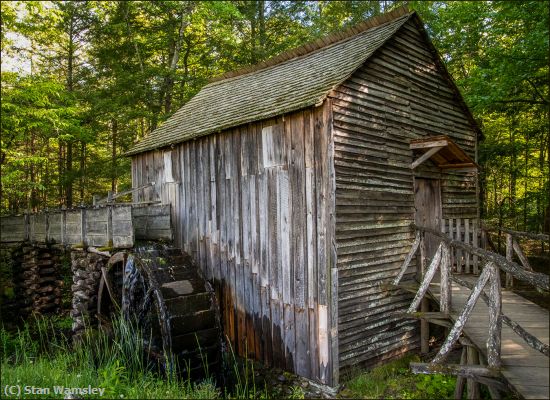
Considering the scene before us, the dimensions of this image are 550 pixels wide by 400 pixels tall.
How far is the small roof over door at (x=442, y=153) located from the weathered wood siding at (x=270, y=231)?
8.10 feet

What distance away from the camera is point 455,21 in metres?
13.0

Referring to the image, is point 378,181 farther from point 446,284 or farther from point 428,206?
point 446,284

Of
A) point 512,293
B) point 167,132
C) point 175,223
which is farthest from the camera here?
point 167,132

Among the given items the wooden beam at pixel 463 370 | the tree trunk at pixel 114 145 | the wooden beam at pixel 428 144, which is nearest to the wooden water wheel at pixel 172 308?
the wooden beam at pixel 463 370

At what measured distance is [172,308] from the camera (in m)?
8.12

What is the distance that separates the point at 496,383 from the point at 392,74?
6137 mm

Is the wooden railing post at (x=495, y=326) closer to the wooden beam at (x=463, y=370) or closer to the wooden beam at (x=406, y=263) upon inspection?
the wooden beam at (x=463, y=370)

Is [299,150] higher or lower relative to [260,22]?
lower

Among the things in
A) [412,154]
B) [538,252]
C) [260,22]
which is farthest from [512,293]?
[260,22]

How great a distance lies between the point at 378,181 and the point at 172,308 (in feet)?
16.0

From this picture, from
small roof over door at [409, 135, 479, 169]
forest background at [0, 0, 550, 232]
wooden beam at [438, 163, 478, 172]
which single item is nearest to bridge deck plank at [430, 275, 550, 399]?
small roof over door at [409, 135, 479, 169]

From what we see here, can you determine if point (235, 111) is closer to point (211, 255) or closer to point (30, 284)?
point (211, 255)

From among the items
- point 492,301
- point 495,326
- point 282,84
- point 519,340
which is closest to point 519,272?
point 492,301

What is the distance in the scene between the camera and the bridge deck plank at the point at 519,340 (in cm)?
379
